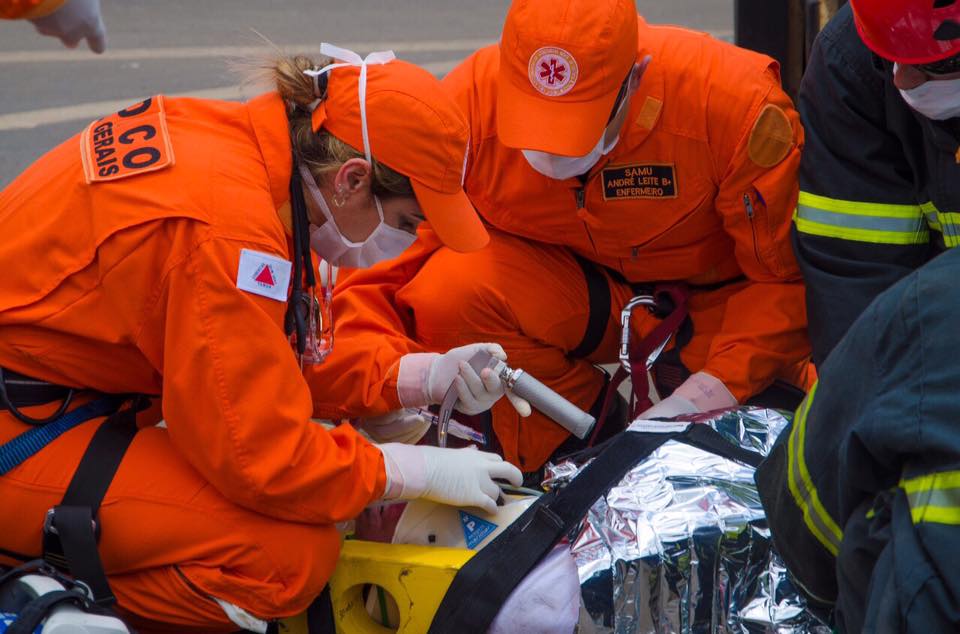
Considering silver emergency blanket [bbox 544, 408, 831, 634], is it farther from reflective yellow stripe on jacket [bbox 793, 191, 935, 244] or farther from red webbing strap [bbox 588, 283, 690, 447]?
red webbing strap [bbox 588, 283, 690, 447]

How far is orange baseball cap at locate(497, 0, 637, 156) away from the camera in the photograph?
2381 mm

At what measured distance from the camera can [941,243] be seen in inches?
93.6

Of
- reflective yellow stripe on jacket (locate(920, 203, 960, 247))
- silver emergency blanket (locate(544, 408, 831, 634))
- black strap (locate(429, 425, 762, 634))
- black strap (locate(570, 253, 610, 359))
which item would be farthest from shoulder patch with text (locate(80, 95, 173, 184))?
reflective yellow stripe on jacket (locate(920, 203, 960, 247))

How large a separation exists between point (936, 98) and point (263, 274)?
3.88ft

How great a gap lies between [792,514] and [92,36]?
1.41 metres

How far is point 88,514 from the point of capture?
77.6 inches

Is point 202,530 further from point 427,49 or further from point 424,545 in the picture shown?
point 427,49

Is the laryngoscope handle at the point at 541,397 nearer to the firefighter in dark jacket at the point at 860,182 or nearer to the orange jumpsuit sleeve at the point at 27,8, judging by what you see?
the firefighter in dark jacket at the point at 860,182

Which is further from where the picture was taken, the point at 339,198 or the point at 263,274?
the point at 339,198

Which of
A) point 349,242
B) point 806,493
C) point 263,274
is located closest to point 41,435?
point 263,274

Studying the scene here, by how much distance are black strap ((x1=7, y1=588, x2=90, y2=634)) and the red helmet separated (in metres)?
1.57

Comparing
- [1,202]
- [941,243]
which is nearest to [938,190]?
[941,243]

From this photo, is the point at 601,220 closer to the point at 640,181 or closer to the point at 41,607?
the point at 640,181

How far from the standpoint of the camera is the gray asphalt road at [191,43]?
18.6 feet
